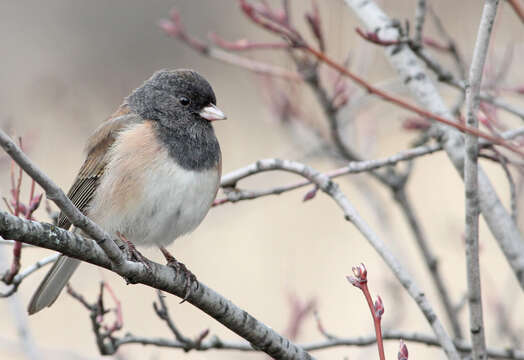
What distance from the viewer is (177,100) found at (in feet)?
9.31

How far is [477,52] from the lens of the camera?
1644mm

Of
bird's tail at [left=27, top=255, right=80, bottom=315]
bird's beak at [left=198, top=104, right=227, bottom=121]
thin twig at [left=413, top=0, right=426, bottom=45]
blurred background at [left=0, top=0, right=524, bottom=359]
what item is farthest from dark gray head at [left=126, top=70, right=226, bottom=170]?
blurred background at [left=0, top=0, right=524, bottom=359]

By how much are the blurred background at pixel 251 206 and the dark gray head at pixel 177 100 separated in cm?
101

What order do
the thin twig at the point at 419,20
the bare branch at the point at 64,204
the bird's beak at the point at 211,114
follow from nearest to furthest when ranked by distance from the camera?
1. the bare branch at the point at 64,204
2. the thin twig at the point at 419,20
3. the bird's beak at the point at 211,114

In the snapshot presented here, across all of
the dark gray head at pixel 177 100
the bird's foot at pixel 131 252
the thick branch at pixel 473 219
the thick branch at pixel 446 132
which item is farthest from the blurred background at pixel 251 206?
the thick branch at pixel 473 219

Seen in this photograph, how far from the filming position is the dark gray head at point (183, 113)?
260cm

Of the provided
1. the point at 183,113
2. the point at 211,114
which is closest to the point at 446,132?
the point at 211,114

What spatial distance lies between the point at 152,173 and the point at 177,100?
1.54 ft

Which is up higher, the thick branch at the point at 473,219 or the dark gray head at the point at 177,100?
the dark gray head at the point at 177,100

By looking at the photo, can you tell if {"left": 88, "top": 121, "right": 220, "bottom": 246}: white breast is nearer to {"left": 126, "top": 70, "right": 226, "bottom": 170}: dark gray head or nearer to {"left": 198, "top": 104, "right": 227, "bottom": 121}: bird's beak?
{"left": 126, "top": 70, "right": 226, "bottom": 170}: dark gray head

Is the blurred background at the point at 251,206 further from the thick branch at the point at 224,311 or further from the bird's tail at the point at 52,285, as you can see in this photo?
the thick branch at the point at 224,311

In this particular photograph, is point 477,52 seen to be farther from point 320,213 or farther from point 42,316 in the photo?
point 42,316

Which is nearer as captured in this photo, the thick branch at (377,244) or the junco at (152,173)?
the thick branch at (377,244)

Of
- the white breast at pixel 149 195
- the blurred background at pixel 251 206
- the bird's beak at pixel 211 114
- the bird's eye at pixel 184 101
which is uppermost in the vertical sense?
the blurred background at pixel 251 206
